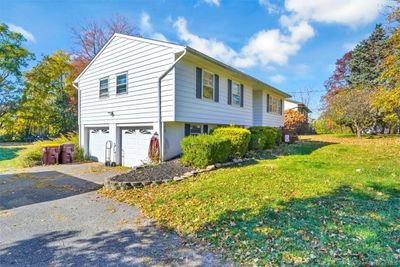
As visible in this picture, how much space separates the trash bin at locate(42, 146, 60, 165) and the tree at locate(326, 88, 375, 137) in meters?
21.2

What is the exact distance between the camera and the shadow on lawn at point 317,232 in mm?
3145

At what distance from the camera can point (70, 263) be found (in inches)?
125

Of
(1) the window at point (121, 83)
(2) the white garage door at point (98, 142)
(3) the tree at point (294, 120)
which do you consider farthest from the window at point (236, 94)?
(3) the tree at point (294, 120)

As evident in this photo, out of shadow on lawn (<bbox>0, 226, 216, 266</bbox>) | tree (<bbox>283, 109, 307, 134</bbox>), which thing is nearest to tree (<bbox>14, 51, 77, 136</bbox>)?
tree (<bbox>283, 109, 307, 134</bbox>)

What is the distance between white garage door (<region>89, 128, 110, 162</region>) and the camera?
1264cm

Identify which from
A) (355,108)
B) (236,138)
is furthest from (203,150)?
(355,108)

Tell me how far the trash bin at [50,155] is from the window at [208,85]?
7.61 meters

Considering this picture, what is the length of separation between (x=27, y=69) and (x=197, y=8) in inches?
727

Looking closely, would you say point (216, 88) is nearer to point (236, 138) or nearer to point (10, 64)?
point (236, 138)

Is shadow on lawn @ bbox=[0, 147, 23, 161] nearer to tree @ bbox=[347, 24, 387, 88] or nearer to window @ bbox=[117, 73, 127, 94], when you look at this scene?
window @ bbox=[117, 73, 127, 94]

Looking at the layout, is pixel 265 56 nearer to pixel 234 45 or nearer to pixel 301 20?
pixel 234 45

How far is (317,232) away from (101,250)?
10.2ft

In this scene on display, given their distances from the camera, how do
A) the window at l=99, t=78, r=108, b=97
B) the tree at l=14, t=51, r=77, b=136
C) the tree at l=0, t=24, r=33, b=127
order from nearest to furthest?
the window at l=99, t=78, r=108, b=97 → the tree at l=0, t=24, r=33, b=127 → the tree at l=14, t=51, r=77, b=136

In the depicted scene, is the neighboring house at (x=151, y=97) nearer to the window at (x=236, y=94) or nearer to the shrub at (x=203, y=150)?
the window at (x=236, y=94)
